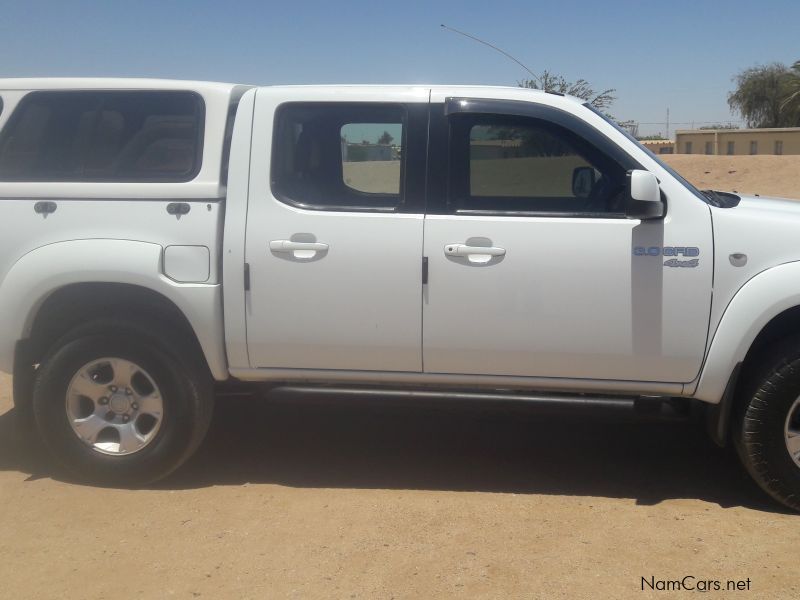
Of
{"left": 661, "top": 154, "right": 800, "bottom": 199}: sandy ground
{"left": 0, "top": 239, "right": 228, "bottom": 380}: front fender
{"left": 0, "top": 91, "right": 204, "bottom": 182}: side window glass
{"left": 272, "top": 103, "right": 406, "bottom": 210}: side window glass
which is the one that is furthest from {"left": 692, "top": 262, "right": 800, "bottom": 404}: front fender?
{"left": 661, "top": 154, "right": 800, "bottom": 199}: sandy ground

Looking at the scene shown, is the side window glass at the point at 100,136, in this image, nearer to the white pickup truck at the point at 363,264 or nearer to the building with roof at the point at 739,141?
the white pickup truck at the point at 363,264

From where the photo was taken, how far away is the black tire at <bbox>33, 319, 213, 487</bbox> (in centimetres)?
444

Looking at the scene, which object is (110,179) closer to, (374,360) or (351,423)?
(374,360)

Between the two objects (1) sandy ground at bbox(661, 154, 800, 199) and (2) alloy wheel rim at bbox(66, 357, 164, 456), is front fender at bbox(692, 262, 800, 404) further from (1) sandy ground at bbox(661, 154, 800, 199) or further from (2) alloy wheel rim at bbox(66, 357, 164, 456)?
(1) sandy ground at bbox(661, 154, 800, 199)

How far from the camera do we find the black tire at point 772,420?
4.01 metres

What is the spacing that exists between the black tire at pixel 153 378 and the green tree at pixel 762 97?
60923 mm

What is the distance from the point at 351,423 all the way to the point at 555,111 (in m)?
2.61

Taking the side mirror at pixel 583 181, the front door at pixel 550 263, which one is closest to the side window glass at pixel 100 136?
the front door at pixel 550 263

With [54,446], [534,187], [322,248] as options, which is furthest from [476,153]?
[54,446]

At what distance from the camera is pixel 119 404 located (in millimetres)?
4543

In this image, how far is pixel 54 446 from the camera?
4.55 meters

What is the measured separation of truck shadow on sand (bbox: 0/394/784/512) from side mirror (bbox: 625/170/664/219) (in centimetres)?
101

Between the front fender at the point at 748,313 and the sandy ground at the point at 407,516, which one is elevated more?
the front fender at the point at 748,313

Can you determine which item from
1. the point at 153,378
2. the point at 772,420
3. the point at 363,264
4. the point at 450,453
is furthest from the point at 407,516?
the point at 772,420
